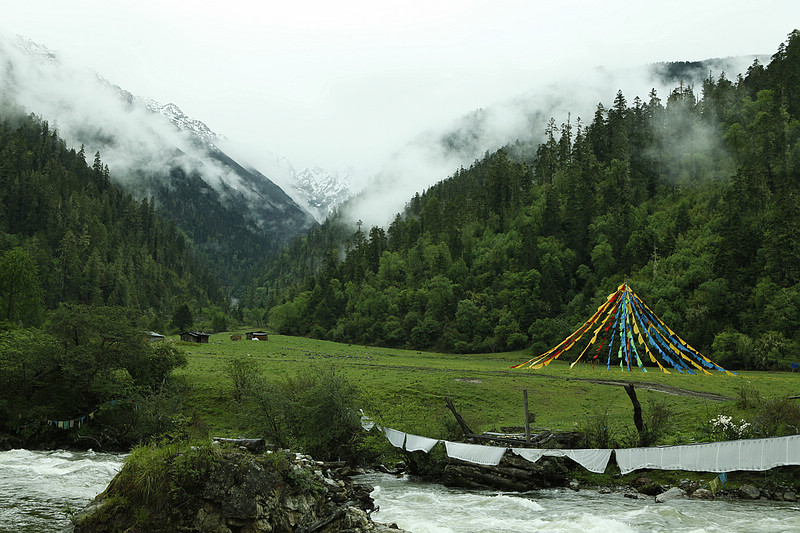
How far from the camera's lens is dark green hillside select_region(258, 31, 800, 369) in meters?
87.5

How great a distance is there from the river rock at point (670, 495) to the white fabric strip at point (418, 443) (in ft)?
41.3

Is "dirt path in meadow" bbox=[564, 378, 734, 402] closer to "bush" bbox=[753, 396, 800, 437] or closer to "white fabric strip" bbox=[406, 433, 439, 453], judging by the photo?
"bush" bbox=[753, 396, 800, 437]

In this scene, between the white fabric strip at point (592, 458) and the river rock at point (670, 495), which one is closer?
the river rock at point (670, 495)

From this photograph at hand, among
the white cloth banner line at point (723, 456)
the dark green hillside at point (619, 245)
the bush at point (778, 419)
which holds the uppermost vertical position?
the dark green hillside at point (619, 245)

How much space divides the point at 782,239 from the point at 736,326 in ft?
49.9

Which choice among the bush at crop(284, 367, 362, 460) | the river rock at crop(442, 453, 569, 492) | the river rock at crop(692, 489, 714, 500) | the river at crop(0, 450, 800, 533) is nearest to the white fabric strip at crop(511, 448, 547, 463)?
the river rock at crop(442, 453, 569, 492)

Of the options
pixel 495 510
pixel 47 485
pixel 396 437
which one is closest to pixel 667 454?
pixel 495 510

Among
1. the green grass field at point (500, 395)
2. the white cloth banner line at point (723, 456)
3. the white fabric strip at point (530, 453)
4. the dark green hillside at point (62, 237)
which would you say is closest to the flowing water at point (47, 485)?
the green grass field at point (500, 395)

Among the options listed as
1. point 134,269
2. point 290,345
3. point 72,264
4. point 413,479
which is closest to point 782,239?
point 413,479

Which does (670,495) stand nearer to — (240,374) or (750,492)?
(750,492)

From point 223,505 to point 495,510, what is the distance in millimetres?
13842

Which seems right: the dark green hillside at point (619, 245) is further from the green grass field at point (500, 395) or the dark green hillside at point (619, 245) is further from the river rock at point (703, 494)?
the river rock at point (703, 494)

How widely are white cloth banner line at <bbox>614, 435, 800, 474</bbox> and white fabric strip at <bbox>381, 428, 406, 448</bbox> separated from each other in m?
13.6

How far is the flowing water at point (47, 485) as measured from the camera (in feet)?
79.2
